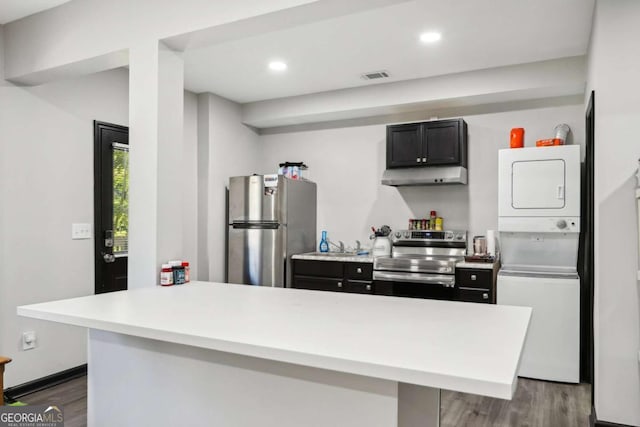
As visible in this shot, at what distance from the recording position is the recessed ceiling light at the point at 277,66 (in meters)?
3.88

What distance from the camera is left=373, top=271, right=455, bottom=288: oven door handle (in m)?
3.83

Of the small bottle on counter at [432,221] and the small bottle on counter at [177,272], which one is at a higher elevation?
the small bottle on counter at [432,221]

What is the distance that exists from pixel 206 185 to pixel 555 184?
11.0ft

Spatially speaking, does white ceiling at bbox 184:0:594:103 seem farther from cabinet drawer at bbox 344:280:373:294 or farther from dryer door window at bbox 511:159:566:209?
cabinet drawer at bbox 344:280:373:294

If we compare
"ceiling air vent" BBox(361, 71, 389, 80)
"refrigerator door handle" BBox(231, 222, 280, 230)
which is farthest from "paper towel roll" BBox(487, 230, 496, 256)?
"refrigerator door handle" BBox(231, 222, 280, 230)

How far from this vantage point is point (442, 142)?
4.20m

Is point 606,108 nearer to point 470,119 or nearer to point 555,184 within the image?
point 555,184

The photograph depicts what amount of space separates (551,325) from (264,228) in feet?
8.99

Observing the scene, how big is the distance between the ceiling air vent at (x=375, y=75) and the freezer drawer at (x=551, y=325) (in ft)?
7.03

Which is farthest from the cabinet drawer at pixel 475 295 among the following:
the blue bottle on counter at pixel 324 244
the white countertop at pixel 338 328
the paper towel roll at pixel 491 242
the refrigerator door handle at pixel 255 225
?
the white countertop at pixel 338 328

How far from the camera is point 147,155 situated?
2.47 m

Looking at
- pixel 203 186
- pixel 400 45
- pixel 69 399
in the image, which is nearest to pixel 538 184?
pixel 400 45

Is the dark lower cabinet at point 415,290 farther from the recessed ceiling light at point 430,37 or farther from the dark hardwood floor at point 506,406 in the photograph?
the recessed ceiling light at point 430,37

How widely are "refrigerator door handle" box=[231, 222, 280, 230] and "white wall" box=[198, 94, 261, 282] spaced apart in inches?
12.0
